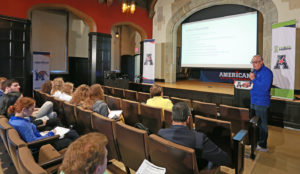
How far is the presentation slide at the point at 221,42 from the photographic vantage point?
22.0 feet

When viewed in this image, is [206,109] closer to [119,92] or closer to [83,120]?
[83,120]

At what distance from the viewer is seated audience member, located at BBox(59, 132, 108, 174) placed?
79 cm

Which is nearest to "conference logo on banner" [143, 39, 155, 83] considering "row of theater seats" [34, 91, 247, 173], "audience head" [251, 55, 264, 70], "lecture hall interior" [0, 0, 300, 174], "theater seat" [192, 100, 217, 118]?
"lecture hall interior" [0, 0, 300, 174]

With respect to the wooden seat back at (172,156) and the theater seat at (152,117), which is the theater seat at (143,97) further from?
the wooden seat back at (172,156)

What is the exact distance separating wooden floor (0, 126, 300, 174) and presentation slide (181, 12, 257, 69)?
162 inches

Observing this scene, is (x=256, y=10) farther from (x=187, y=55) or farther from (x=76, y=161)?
(x=76, y=161)

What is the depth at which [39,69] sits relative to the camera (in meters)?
6.64

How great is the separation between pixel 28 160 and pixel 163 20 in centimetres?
889

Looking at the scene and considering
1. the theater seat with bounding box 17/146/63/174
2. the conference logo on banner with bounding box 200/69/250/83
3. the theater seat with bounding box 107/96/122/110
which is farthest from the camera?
the conference logo on banner with bounding box 200/69/250/83

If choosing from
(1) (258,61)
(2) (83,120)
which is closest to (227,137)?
(1) (258,61)

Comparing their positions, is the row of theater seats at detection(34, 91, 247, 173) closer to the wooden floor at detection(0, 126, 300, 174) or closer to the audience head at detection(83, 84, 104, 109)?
the audience head at detection(83, 84, 104, 109)

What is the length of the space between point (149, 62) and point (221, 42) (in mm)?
2938

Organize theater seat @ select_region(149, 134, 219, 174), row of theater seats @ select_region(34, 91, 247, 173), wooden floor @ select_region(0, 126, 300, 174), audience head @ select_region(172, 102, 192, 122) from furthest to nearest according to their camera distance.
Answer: wooden floor @ select_region(0, 126, 300, 174) → row of theater seats @ select_region(34, 91, 247, 173) → audience head @ select_region(172, 102, 192, 122) → theater seat @ select_region(149, 134, 219, 174)

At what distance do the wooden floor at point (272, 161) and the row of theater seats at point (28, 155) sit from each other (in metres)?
0.35
